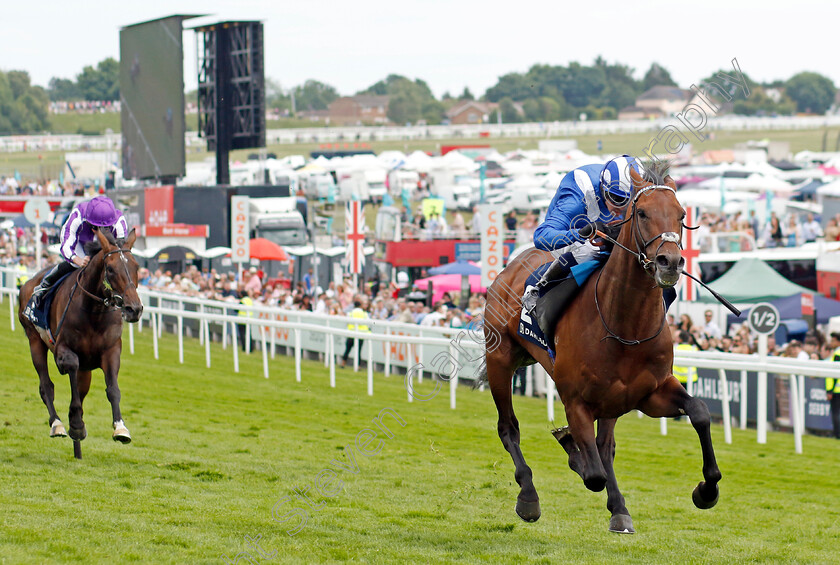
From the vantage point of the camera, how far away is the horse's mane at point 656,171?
4758 mm

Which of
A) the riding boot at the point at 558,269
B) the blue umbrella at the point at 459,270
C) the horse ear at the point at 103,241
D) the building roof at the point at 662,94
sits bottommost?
the blue umbrella at the point at 459,270

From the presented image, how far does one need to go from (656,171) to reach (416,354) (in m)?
9.39

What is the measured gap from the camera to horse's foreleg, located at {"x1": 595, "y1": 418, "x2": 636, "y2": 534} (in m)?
5.26

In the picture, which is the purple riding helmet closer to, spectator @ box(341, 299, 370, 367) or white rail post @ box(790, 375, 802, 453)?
A: white rail post @ box(790, 375, 802, 453)

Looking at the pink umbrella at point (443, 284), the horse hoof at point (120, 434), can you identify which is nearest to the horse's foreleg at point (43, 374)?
the horse hoof at point (120, 434)

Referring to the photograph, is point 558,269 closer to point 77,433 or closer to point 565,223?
point 565,223

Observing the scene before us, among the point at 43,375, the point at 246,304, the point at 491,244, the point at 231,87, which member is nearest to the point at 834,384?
the point at 491,244

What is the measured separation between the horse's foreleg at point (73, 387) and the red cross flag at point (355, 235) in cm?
1042

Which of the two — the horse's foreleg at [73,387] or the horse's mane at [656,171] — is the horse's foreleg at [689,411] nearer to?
the horse's mane at [656,171]

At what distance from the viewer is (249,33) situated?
27734mm

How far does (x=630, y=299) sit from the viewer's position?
489cm

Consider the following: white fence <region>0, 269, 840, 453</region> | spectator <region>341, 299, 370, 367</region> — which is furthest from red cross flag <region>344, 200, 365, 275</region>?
spectator <region>341, 299, 370, 367</region>

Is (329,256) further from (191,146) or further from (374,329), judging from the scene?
(191,146)

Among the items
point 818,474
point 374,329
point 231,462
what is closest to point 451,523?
point 231,462
